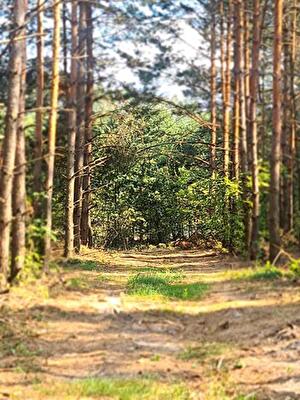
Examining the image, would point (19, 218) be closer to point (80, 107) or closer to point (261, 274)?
point (261, 274)

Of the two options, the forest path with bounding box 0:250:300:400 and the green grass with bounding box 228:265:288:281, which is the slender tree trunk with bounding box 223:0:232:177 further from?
the forest path with bounding box 0:250:300:400

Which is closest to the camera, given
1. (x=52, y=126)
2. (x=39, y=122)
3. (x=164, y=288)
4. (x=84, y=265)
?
(x=39, y=122)

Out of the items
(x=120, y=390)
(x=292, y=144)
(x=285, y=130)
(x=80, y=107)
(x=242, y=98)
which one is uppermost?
(x=242, y=98)

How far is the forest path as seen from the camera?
19.1ft

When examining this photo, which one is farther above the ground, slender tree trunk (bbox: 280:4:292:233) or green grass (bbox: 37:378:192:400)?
slender tree trunk (bbox: 280:4:292:233)

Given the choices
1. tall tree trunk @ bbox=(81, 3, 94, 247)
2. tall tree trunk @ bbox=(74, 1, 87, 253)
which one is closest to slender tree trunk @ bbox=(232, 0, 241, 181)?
tall tree trunk @ bbox=(81, 3, 94, 247)

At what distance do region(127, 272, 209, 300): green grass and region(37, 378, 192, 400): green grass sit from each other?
447 cm

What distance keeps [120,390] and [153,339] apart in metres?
2.16

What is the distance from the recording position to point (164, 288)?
11.3m

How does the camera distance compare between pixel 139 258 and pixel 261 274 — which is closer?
pixel 261 274

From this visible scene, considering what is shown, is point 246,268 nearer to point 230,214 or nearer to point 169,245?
point 230,214

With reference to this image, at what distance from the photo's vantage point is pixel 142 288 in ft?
35.7

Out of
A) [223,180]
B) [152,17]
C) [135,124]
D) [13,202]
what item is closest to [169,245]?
[135,124]

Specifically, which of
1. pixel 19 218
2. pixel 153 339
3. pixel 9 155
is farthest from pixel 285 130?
pixel 153 339
